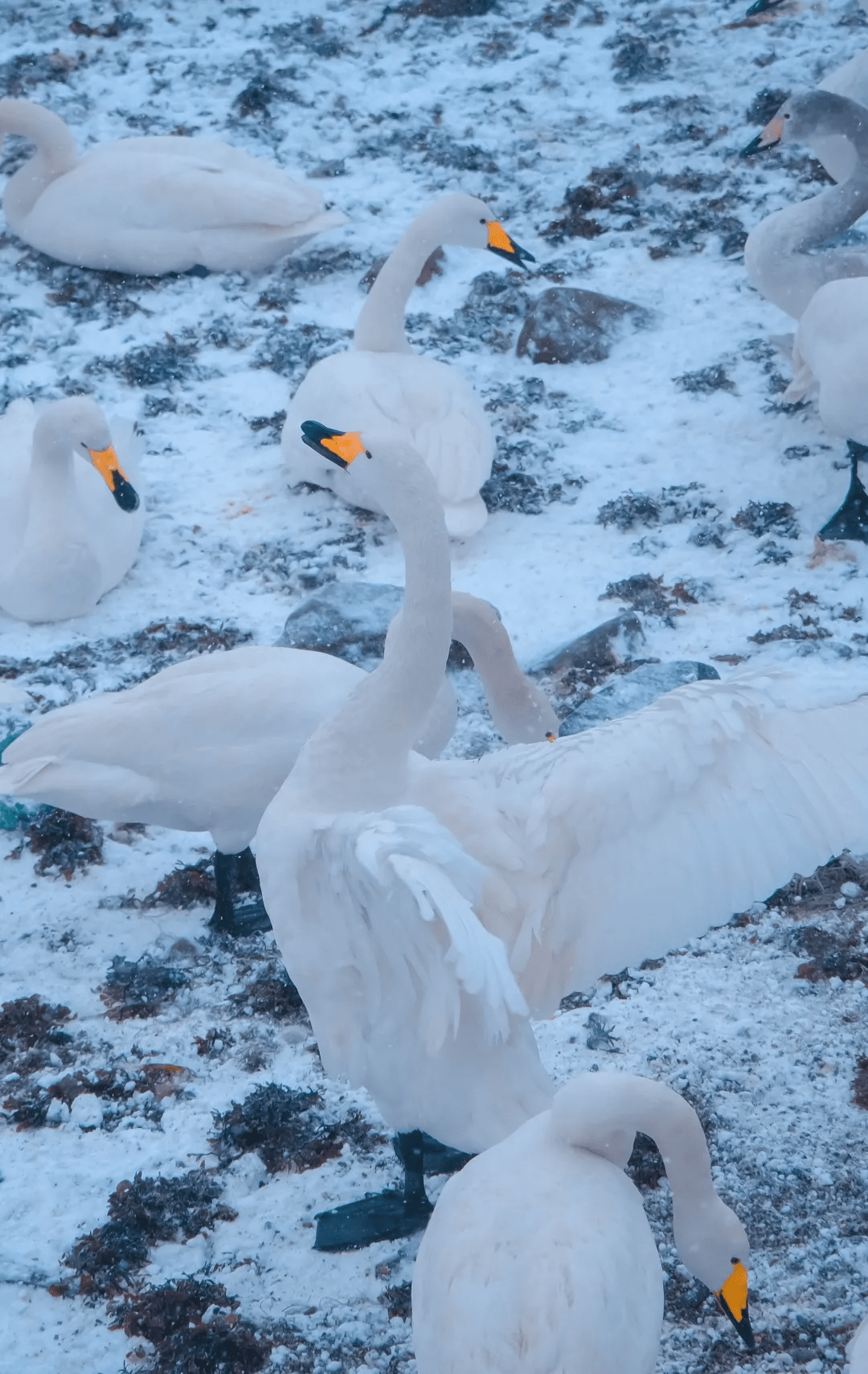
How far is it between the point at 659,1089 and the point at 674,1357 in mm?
638

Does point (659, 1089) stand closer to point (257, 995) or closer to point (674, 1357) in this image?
point (674, 1357)

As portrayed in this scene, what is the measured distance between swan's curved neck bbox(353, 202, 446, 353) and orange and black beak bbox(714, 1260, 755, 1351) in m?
4.21

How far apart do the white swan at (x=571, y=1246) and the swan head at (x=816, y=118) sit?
16.4ft

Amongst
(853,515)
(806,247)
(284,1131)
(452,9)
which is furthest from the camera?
(452,9)

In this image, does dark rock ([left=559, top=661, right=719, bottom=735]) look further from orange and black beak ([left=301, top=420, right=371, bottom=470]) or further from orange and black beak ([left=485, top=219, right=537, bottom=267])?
orange and black beak ([left=485, top=219, right=537, bottom=267])

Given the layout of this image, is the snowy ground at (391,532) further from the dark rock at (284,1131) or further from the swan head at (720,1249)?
the swan head at (720,1249)

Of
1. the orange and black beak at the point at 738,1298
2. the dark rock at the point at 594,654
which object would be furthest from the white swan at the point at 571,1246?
the dark rock at the point at 594,654

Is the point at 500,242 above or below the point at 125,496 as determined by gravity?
above

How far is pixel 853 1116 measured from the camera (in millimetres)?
3242

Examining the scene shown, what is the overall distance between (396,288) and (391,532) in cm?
109

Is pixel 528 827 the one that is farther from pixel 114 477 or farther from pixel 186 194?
pixel 186 194

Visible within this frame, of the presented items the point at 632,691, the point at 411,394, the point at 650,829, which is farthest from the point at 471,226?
the point at 650,829

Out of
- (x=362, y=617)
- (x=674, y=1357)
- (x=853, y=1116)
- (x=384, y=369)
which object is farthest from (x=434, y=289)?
(x=674, y=1357)

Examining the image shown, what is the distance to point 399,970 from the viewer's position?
262cm
